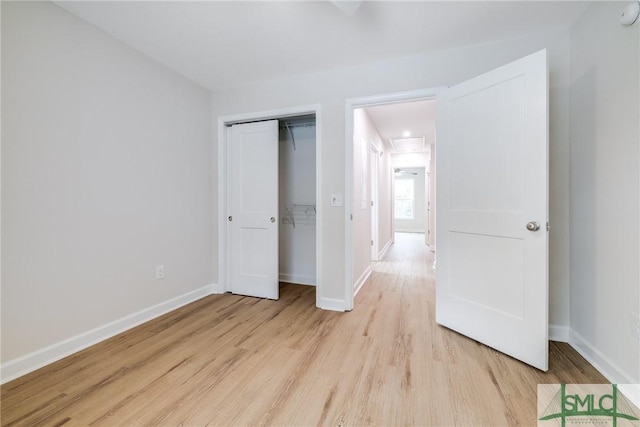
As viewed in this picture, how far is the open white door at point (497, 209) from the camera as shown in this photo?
5.74ft

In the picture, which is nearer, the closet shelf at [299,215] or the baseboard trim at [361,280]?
the baseboard trim at [361,280]

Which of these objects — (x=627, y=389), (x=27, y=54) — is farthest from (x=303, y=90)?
(x=627, y=389)

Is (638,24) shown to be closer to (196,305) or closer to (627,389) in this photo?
(627,389)

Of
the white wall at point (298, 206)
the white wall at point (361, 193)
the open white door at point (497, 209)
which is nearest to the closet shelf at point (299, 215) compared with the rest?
the white wall at point (298, 206)

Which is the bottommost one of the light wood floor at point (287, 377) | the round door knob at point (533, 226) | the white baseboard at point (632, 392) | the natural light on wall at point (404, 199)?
the light wood floor at point (287, 377)

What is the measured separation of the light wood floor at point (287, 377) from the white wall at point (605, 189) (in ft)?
0.83

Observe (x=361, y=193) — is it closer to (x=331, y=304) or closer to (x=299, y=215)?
(x=299, y=215)

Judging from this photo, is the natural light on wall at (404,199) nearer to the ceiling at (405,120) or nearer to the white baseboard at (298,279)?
the ceiling at (405,120)

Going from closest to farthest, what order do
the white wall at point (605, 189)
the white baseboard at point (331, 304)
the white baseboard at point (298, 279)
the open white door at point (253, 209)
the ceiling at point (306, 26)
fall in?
1. the white wall at point (605, 189)
2. the ceiling at point (306, 26)
3. the white baseboard at point (331, 304)
4. the open white door at point (253, 209)
5. the white baseboard at point (298, 279)

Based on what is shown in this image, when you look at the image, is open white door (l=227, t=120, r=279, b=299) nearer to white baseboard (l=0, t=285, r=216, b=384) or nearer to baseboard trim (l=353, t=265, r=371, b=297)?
white baseboard (l=0, t=285, r=216, b=384)

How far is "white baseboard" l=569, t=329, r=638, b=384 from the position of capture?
1.53 metres

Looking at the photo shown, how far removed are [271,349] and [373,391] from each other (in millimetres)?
807

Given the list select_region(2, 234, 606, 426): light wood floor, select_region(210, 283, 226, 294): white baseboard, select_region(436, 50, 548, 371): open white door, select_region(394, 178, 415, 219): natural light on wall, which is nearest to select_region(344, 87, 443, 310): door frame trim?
select_region(2, 234, 606, 426): light wood floor

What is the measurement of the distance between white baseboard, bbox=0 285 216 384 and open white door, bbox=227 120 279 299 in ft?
2.37
